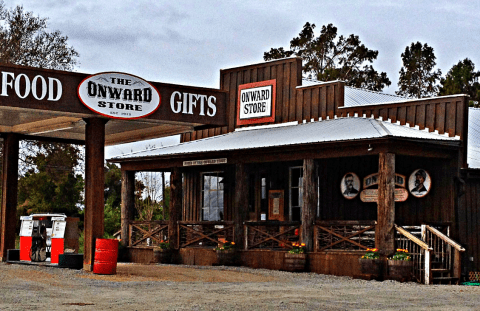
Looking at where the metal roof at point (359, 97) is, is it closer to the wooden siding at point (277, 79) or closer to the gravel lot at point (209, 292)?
the wooden siding at point (277, 79)

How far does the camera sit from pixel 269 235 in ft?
69.2

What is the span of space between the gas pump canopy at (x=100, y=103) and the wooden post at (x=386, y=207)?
3.96 metres

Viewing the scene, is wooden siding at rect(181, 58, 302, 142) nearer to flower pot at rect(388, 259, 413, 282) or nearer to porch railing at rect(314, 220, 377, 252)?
porch railing at rect(314, 220, 377, 252)

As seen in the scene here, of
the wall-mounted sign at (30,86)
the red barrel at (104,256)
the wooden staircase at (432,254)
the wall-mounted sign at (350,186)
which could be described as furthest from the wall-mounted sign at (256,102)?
the wall-mounted sign at (30,86)

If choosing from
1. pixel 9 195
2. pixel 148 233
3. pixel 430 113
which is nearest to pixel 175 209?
Result: pixel 148 233

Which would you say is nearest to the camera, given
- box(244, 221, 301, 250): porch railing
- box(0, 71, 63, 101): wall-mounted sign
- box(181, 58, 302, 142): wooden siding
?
box(0, 71, 63, 101): wall-mounted sign

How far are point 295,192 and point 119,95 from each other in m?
7.06

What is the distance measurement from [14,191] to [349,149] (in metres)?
8.59

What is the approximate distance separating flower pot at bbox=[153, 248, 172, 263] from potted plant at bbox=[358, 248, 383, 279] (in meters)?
6.78

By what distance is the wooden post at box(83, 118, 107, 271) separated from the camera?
1762cm

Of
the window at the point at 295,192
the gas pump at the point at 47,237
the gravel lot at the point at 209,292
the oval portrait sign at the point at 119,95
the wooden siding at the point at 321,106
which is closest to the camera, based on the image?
the gravel lot at the point at 209,292

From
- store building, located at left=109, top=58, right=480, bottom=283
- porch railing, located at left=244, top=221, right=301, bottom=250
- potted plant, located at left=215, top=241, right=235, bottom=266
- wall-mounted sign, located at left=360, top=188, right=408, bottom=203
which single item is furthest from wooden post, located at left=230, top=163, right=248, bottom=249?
wall-mounted sign, located at left=360, top=188, right=408, bottom=203

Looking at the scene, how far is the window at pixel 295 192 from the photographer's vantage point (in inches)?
900

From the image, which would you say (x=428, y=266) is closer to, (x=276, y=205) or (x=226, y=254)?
(x=226, y=254)
